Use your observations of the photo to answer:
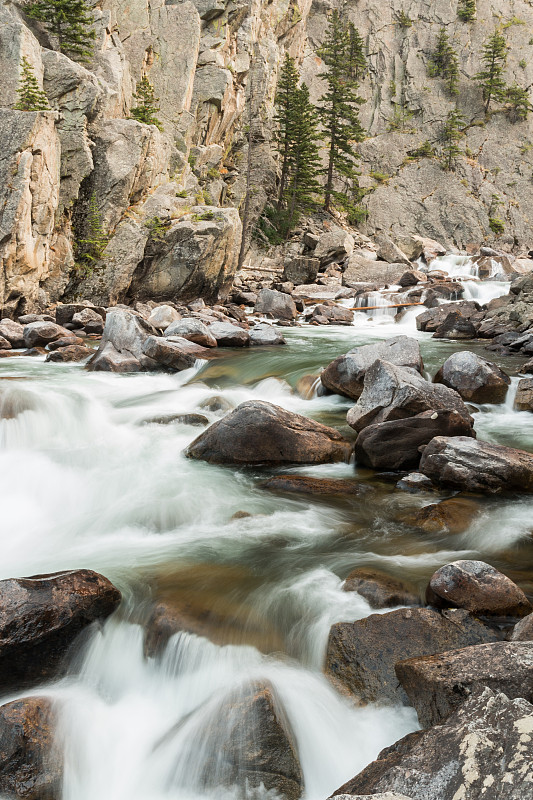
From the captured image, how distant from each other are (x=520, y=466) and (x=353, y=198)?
133 feet

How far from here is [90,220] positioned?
59.0 feet

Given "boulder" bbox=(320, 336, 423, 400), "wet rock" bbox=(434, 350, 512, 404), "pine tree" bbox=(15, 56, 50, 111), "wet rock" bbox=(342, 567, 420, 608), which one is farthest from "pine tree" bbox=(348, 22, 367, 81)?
"wet rock" bbox=(342, 567, 420, 608)

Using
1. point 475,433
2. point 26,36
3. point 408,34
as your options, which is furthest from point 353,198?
point 475,433

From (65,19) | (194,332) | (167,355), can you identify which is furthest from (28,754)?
(65,19)

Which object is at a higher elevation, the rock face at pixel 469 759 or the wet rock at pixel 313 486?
the rock face at pixel 469 759

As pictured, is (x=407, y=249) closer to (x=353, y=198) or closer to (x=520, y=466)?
(x=353, y=198)

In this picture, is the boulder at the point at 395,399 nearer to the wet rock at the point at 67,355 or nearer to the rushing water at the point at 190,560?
the rushing water at the point at 190,560

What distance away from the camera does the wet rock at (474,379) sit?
8531 mm

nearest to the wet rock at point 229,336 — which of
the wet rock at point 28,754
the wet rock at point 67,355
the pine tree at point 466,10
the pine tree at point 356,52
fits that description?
the wet rock at point 67,355

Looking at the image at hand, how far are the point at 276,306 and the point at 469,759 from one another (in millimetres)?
18816

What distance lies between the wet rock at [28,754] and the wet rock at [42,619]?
14.1 inches

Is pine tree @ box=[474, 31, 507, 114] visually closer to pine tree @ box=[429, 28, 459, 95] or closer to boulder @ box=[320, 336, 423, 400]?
pine tree @ box=[429, 28, 459, 95]

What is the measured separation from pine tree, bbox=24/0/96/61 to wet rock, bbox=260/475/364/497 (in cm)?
2327

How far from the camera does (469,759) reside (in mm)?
2059
